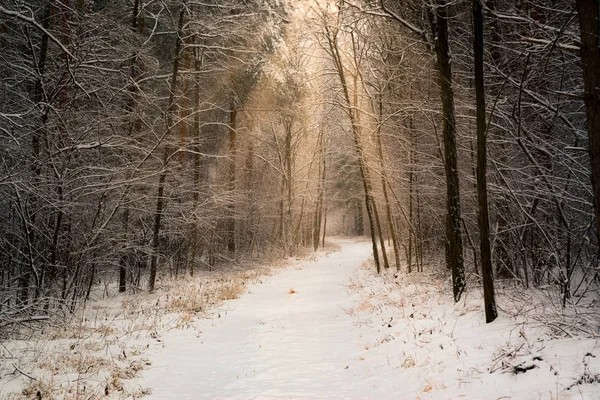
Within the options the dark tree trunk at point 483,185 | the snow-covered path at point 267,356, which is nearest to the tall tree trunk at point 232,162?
the snow-covered path at point 267,356

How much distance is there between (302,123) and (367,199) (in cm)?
1007

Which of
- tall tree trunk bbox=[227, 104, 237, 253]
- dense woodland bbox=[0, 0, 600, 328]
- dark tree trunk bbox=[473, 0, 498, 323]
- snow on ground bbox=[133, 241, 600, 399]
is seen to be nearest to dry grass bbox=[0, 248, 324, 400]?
snow on ground bbox=[133, 241, 600, 399]

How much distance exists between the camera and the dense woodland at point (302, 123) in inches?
269

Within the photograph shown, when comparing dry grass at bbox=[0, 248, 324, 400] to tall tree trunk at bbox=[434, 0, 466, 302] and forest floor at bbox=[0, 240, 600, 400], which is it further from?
tall tree trunk at bbox=[434, 0, 466, 302]

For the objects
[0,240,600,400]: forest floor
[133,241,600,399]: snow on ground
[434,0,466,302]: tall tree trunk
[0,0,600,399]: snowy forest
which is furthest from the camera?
[434,0,466,302]: tall tree trunk

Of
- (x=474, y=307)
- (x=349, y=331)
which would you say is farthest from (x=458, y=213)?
(x=349, y=331)

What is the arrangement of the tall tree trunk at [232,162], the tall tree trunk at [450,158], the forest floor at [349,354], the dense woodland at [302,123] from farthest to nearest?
the tall tree trunk at [232,162]
the tall tree trunk at [450,158]
the dense woodland at [302,123]
the forest floor at [349,354]

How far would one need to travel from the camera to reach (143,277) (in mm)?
15406

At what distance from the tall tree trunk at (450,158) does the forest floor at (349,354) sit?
0.66 metres

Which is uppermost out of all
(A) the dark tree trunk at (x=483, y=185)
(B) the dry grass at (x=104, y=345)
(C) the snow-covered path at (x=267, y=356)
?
(A) the dark tree trunk at (x=483, y=185)

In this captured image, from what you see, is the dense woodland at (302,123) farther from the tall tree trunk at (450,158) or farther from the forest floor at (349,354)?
the forest floor at (349,354)

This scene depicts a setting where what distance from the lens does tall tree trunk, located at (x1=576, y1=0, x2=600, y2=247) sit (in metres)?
3.74

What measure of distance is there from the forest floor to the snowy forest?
0.04m

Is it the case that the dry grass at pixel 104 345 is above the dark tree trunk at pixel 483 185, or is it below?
below
